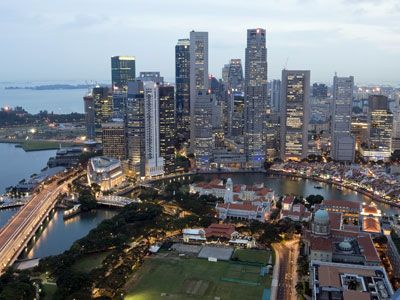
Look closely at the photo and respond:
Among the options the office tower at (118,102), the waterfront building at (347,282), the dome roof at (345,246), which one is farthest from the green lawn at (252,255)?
the office tower at (118,102)

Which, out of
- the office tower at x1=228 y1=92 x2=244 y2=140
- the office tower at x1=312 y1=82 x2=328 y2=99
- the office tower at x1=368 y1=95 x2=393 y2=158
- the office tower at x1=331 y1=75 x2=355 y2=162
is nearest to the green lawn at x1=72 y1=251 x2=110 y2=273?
the office tower at x1=331 y1=75 x2=355 y2=162

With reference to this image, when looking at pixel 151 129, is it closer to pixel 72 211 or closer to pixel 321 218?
pixel 72 211

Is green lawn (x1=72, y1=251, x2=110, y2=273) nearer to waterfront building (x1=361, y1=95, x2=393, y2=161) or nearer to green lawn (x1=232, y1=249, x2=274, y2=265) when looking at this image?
green lawn (x1=232, y1=249, x2=274, y2=265)

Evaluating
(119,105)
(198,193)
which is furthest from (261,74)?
(198,193)

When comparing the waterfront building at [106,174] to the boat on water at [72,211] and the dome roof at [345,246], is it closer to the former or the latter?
the boat on water at [72,211]

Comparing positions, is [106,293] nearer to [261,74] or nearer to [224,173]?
[224,173]

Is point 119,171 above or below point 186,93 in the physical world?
below

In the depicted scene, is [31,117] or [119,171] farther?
[31,117]

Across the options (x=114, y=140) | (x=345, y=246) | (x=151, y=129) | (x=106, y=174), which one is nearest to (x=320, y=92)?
(x=114, y=140)
